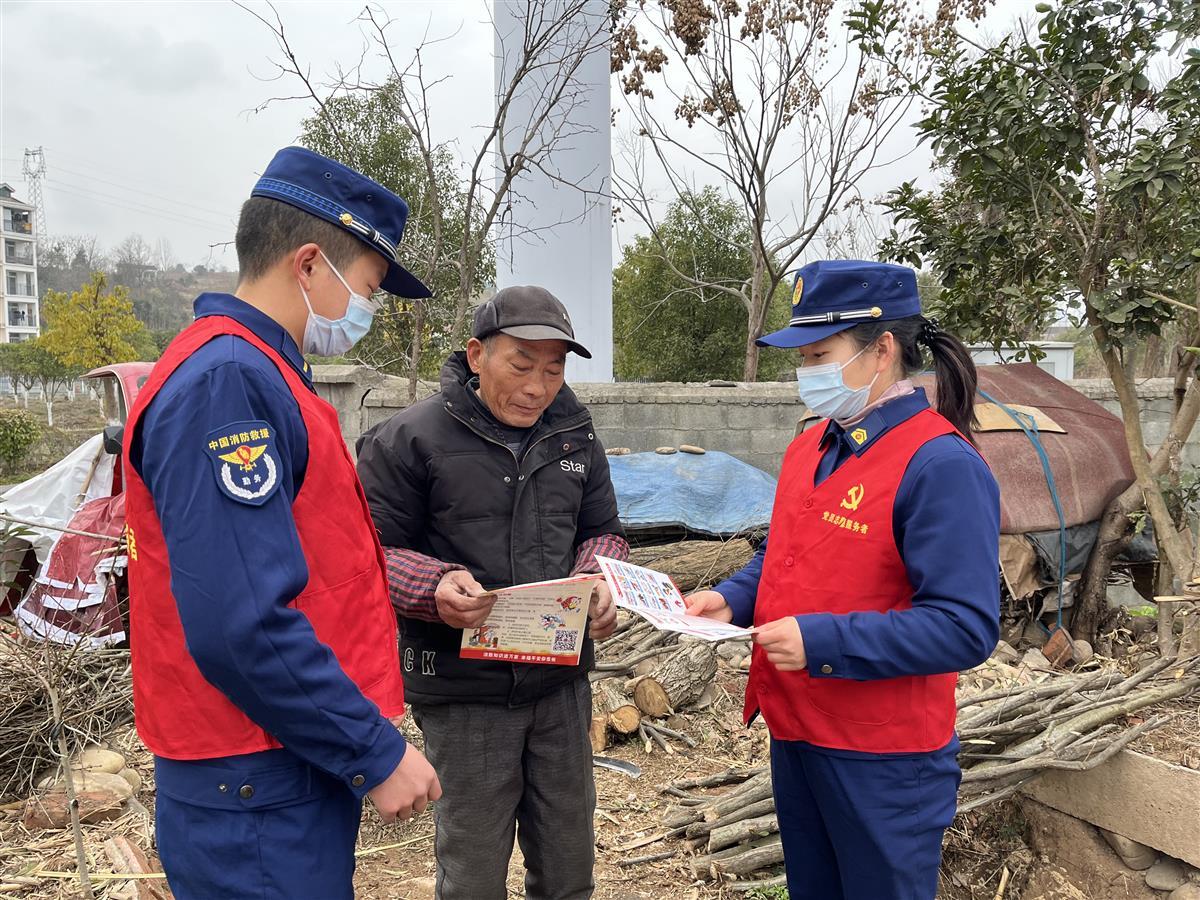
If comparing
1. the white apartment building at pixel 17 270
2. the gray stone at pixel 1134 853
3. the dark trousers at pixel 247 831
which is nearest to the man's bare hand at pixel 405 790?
the dark trousers at pixel 247 831

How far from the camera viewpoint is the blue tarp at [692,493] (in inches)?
275

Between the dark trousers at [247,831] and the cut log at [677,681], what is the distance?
3540 millimetres

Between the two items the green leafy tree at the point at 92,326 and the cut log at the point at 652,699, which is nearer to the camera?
the cut log at the point at 652,699

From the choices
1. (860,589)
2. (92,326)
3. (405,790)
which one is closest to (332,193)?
(405,790)

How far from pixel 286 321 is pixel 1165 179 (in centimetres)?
439

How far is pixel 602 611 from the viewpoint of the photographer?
2.39m

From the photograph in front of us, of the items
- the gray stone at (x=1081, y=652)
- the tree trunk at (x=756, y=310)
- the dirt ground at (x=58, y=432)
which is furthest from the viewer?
the dirt ground at (x=58, y=432)

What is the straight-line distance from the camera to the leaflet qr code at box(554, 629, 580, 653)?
7.66ft

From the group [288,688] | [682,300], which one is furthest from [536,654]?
[682,300]

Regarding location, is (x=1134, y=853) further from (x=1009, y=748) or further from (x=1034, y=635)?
(x=1034, y=635)

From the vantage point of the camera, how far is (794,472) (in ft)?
7.46

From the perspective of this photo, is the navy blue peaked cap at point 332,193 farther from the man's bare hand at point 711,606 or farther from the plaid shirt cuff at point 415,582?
the man's bare hand at point 711,606

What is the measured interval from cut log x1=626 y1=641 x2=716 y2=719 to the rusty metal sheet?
2226 millimetres

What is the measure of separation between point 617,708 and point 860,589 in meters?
3.14
